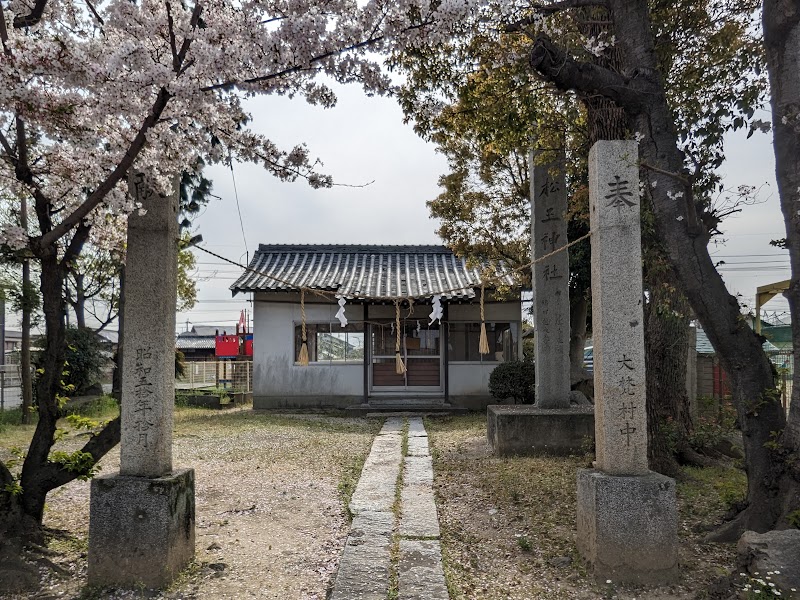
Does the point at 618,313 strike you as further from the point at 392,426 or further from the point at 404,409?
the point at 404,409

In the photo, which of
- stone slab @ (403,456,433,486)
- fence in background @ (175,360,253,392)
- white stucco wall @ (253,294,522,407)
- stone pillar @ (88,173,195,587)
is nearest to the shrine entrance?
white stucco wall @ (253,294,522,407)

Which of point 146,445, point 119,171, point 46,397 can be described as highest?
point 119,171

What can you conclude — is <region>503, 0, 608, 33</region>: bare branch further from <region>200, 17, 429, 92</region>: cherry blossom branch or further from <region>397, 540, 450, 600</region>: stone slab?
<region>397, 540, 450, 600</region>: stone slab

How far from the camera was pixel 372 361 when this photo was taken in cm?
1580

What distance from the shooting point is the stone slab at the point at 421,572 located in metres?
3.81

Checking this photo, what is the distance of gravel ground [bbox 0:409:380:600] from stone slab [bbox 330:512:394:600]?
0.13m

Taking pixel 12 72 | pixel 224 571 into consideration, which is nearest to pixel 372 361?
pixel 224 571

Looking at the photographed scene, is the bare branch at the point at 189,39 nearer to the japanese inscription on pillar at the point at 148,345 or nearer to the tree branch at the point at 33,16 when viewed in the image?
the japanese inscription on pillar at the point at 148,345

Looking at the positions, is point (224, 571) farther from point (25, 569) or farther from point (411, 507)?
point (411, 507)

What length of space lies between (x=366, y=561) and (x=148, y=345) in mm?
2211

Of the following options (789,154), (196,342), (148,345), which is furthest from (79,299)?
(196,342)

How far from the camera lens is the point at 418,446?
31.3 ft

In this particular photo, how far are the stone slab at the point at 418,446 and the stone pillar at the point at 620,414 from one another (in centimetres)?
457

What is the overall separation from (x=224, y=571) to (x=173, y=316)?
1.88 m
